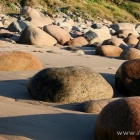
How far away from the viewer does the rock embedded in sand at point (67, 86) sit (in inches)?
169

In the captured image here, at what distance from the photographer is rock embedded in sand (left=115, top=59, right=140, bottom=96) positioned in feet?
15.9

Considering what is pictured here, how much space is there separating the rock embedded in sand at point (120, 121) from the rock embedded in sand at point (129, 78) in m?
1.88

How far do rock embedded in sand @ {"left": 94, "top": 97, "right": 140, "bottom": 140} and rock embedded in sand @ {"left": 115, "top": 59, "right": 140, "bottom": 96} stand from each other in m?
1.88

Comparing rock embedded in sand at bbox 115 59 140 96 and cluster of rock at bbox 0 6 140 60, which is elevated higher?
rock embedded in sand at bbox 115 59 140 96

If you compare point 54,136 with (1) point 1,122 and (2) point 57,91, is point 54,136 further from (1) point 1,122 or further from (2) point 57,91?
(2) point 57,91

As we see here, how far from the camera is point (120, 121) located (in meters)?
2.87

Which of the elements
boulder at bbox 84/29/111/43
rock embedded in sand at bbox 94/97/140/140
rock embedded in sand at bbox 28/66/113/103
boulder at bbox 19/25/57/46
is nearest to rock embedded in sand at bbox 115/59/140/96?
rock embedded in sand at bbox 28/66/113/103

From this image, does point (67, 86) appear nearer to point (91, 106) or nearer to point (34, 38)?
point (91, 106)

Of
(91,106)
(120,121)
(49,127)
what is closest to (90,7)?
(91,106)

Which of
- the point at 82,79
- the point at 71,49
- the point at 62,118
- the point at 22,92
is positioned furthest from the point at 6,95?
the point at 71,49

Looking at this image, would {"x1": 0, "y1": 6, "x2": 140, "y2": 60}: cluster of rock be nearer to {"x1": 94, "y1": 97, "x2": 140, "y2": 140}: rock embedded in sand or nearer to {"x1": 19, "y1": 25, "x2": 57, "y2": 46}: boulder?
{"x1": 19, "y1": 25, "x2": 57, "y2": 46}: boulder

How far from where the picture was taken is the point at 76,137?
3.13 m

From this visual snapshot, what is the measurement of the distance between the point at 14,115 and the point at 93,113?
0.76 metres

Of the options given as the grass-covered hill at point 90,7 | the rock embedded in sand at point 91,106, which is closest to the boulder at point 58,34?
the grass-covered hill at point 90,7
